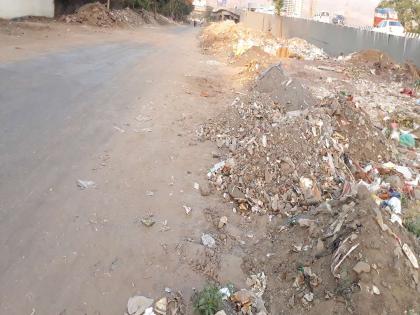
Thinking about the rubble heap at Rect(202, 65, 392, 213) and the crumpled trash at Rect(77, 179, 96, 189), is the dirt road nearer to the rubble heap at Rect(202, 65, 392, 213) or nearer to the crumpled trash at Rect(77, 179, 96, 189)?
the crumpled trash at Rect(77, 179, 96, 189)

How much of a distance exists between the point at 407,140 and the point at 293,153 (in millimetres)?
4205

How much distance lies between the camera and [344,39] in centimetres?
2212

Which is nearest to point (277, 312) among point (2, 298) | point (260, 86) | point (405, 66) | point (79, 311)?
point (79, 311)

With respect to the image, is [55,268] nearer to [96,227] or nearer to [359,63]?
[96,227]

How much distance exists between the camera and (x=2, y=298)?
3.59 m

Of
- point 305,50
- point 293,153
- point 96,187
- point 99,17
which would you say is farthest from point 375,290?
point 99,17

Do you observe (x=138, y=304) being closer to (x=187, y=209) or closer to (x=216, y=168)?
(x=187, y=209)

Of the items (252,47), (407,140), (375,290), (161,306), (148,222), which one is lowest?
(161,306)

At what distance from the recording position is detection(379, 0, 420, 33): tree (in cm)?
3920

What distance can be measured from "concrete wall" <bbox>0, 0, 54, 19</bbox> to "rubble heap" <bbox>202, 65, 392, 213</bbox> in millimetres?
17168

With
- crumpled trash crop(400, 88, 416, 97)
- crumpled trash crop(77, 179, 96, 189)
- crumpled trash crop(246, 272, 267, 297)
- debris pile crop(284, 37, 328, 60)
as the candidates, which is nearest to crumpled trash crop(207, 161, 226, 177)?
crumpled trash crop(77, 179, 96, 189)

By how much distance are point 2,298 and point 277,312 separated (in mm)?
2464

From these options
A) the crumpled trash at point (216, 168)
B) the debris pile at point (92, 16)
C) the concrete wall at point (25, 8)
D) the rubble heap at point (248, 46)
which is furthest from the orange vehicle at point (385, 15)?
the crumpled trash at point (216, 168)

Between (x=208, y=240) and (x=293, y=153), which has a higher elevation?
(x=293, y=153)
